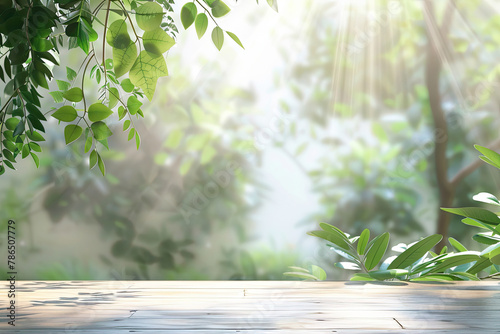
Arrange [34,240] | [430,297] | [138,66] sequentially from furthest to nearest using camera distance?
[34,240] < [430,297] < [138,66]

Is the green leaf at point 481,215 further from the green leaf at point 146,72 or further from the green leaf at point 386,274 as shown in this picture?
the green leaf at point 146,72

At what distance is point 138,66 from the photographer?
12.9 inches

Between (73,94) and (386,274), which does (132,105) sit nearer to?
(73,94)

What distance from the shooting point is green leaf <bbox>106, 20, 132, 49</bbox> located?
1.09 feet

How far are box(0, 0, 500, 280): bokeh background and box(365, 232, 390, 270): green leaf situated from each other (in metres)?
0.65

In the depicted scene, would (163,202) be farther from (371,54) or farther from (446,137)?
(446,137)

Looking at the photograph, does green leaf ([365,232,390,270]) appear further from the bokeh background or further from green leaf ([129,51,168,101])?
green leaf ([129,51,168,101])

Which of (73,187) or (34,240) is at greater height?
(73,187)

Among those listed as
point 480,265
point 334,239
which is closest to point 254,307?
point 334,239

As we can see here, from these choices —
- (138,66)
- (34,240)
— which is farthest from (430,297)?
(34,240)

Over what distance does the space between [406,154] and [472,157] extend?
0.34 meters

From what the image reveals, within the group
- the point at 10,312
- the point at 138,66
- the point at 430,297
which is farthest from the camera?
the point at 430,297

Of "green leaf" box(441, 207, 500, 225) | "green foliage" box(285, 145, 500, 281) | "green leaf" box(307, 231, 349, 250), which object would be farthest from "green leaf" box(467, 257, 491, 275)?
"green leaf" box(307, 231, 349, 250)

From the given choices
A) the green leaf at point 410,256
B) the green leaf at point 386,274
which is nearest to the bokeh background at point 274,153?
the green leaf at point 410,256
